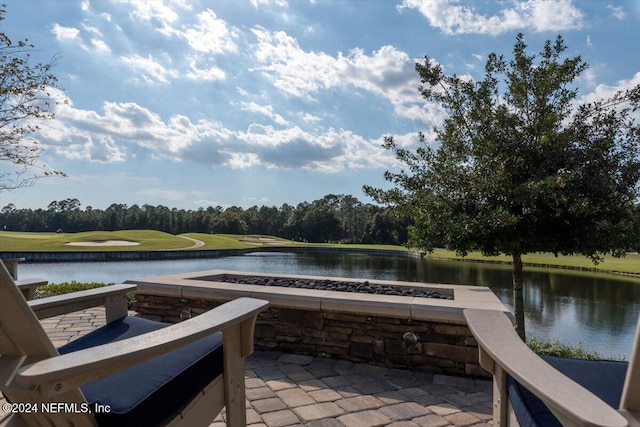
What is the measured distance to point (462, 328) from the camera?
2.50 metres

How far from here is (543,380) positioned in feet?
2.32

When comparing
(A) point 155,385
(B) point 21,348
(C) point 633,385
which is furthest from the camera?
(A) point 155,385

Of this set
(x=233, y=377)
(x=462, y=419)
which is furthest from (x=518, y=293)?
(x=233, y=377)

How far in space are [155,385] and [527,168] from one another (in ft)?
11.8

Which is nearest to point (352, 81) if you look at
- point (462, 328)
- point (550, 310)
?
point (550, 310)

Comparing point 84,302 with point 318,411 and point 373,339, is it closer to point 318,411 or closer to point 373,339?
point 318,411

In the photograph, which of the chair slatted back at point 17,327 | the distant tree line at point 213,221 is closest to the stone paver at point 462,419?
the chair slatted back at point 17,327

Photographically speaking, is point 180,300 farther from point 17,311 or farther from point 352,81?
point 352,81

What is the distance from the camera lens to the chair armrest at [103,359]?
73 centimetres

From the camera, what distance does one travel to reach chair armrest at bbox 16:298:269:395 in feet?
2.38

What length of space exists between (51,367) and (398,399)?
6.47ft

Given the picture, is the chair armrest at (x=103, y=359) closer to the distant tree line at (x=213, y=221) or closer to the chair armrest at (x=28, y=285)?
the chair armrest at (x=28, y=285)

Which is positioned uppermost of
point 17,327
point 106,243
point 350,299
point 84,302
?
point 17,327

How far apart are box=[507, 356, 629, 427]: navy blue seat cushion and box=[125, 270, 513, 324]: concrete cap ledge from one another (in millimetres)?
1138
